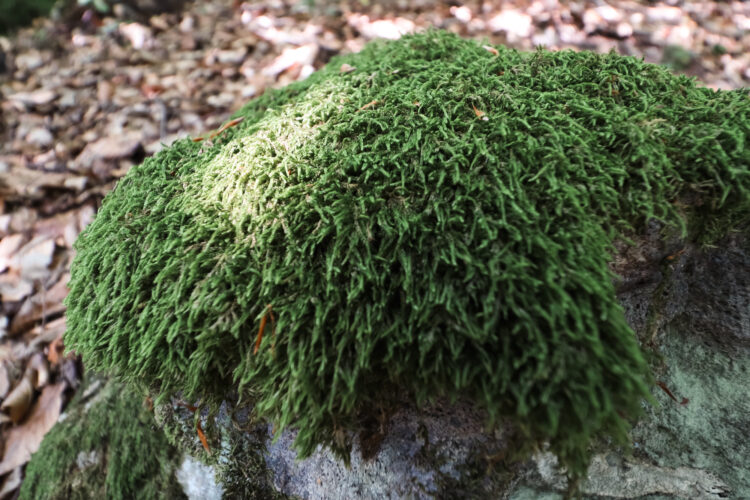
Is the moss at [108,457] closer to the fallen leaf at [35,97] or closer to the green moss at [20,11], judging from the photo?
the fallen leaf at [35,97]

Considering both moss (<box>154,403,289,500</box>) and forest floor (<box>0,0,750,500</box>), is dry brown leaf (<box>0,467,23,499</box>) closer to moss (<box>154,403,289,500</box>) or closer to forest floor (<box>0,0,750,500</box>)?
forest floor (<box>0,0,750,500</box>)

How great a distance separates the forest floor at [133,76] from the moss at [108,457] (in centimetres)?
38

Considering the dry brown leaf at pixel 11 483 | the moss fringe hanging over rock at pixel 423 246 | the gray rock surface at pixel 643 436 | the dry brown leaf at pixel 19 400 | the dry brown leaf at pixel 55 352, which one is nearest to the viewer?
the moss fringe hanging over rock at pixel 423 246

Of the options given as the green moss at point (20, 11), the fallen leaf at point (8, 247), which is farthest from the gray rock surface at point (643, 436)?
the green moss at point (20, 11)

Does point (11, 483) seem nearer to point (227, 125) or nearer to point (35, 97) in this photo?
point (227, 125)

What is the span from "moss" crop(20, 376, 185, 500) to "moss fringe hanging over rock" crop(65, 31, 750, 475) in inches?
28.4

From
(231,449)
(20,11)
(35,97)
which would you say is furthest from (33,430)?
(20,11)

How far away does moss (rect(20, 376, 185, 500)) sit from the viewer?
2.02 m

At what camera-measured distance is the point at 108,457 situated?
2.11m

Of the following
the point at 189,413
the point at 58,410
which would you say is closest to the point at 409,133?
the point at 189,413

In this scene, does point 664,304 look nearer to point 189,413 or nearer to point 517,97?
point 517,97

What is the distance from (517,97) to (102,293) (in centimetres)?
172

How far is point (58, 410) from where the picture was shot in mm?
2547

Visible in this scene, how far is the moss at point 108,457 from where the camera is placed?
2.02 metres
